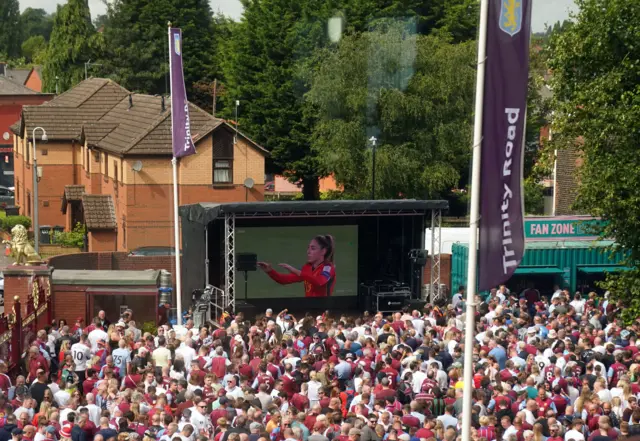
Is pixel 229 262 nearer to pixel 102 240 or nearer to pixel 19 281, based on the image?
pixel 19 281

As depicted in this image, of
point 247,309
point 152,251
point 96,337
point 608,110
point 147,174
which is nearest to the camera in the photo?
point 96,337

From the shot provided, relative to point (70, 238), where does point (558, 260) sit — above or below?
above

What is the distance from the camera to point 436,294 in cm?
2994

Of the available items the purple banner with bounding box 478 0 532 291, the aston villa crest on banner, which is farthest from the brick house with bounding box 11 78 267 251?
the aston villa crest on banner

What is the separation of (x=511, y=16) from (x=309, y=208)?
19.4 m

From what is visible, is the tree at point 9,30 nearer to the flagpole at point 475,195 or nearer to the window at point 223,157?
the window at point 223,157

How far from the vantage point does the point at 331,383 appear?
52.8ft

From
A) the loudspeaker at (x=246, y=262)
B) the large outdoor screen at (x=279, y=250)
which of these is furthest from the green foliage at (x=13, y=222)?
the loudspeaker at (x=246, y=262)

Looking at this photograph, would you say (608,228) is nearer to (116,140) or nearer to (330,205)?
(330,205)

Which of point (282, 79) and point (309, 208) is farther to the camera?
point (282, 79)

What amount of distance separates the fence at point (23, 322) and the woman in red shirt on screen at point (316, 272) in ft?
23.8

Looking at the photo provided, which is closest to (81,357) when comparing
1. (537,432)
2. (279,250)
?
(537,432)

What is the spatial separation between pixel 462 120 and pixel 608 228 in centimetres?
2247

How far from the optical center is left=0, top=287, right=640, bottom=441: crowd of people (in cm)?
1366
